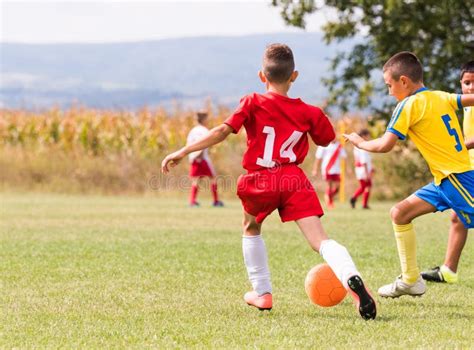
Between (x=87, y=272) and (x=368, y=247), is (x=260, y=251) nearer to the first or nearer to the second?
(x=87, y=272)

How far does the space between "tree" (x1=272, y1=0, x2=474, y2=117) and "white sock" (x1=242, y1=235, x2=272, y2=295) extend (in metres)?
18.0

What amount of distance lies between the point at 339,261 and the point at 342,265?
5 cm

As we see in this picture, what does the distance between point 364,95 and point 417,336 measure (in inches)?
842

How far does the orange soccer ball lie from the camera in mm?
7371

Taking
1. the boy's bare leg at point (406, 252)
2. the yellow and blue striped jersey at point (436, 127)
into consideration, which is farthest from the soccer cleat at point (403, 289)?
the yellow and blue striped jersey at point (436, 127)

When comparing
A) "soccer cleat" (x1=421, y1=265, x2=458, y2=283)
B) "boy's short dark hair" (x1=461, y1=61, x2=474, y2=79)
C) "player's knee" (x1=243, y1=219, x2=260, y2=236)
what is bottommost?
"soccer cleat" (x1=421, y1=265, x2=458, y2=283)

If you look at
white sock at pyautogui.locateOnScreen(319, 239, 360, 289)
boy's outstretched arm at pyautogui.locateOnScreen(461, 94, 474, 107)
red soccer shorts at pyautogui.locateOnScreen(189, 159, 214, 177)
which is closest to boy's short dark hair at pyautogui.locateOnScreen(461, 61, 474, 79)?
boy's outstretched arm at pyautogui.locateOnScreen(461, 94, 474, 107)

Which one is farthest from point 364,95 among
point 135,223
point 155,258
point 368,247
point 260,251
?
point 260,251

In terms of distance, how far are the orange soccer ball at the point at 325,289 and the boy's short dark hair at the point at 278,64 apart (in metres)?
1.59

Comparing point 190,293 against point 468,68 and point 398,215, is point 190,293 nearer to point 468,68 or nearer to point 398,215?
point 398,215

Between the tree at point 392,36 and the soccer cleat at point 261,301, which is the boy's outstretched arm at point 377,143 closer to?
the soccer cleat at point 261,301

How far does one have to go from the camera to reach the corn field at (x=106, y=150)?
28672 millimetres

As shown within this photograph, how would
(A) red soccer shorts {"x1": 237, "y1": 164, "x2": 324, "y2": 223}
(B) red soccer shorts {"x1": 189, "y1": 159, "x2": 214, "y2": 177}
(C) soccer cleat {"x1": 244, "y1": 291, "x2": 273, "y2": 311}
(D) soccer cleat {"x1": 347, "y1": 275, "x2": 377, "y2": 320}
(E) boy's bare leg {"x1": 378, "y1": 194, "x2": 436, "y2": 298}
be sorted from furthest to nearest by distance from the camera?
(B) red soccer shorts {"x1": 189, "y1": 159, "x2": 214, "y2": 177}, (E) boy's bare leg {"x1": 378, "y1": 194, "x2": 436, "y2": 298}, (C) soccer cleat {"x1": 244, "y1": 291, "x2": 273, "y2": 311}, (A) red soccer shorts {"x1": 237, "y1": 164, "x2": 324, "y2": 223}, (D) soccer cleat {"x1": 347, "y1": 275, "x2": 377, "y2": 320}

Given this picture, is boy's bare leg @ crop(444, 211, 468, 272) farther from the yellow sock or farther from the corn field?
the corn field
